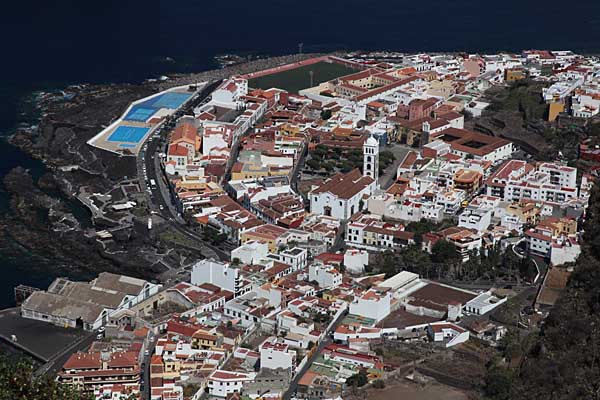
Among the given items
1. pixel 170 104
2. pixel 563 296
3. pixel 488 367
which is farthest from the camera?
pixel 170 104

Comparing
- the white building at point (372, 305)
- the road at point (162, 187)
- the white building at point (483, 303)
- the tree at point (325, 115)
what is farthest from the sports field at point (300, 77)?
the white building at point (372, 305)

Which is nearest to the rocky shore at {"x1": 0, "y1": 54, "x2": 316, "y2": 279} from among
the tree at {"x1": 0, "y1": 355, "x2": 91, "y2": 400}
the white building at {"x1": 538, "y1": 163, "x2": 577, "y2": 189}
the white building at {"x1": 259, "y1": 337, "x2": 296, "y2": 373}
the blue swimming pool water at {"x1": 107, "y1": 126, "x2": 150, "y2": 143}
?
the blue swimming pool water at {"x1": 107, "y1": 126, "x2": 150, "y2": 143}

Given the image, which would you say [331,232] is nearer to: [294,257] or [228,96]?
[294,257]

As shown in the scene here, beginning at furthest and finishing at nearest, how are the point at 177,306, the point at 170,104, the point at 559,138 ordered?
the point at 170,104 < the point at 559,138 < the point at 177,306

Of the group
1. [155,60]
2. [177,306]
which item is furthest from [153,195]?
[155,60]

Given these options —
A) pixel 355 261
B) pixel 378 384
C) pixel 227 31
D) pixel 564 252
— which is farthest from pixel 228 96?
pixel 378 384

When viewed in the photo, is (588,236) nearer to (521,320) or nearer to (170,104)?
(521,320)
